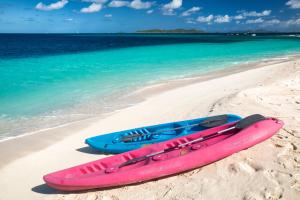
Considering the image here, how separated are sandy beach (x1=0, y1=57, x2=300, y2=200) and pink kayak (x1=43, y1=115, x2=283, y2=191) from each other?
6.4 inches

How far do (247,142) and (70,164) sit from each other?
9.15ft

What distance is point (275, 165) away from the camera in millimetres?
3986

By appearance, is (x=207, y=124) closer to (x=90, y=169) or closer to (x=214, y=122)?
(x=214, y=122)

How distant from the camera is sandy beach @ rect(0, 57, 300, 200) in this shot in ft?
12.0

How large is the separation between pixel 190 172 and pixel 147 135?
1.46 metres

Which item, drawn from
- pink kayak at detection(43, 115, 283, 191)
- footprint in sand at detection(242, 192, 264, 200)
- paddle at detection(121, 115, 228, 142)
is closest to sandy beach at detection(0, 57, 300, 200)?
footprint in sand at detection(242, 192, 264, 200)

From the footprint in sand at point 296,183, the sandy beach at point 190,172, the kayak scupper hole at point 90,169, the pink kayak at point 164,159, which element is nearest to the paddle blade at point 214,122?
the pink kayak at point 164,159

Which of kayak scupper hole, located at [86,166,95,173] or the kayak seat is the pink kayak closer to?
kayak scupper hole, located at [86,166,95,173]

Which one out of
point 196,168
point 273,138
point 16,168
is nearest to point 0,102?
point 16,168

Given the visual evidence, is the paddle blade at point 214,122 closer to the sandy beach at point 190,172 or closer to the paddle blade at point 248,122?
the paddle blade at point 248,122

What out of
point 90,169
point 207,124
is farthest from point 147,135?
point 90,169

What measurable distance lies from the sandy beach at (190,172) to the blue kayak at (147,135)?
0.26 metres

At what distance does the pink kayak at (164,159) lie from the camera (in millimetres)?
3807

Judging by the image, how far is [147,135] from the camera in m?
5.37
